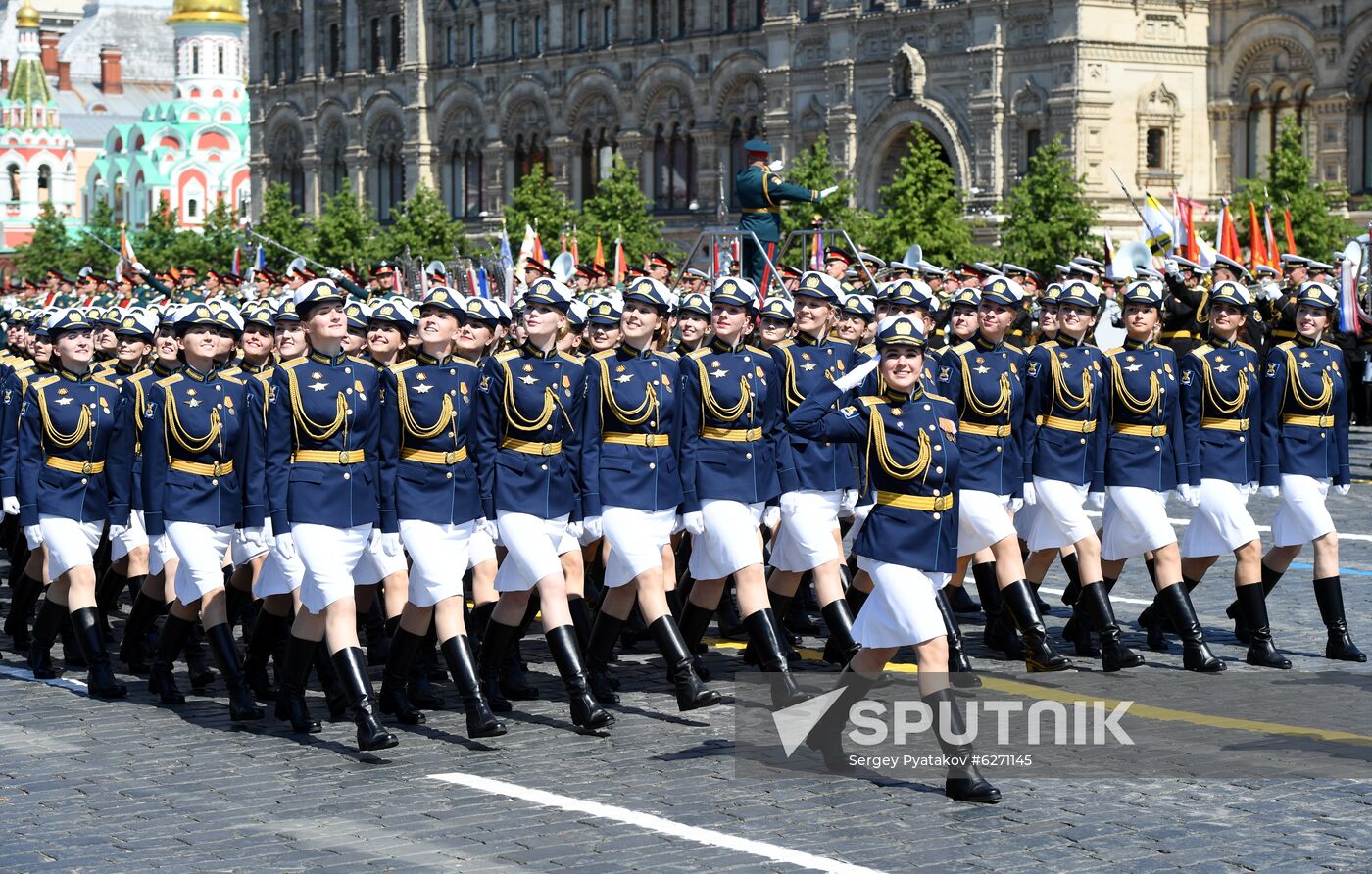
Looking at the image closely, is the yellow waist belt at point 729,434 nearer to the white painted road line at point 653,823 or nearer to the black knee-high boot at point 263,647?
the black knee-high boot at point 263,647

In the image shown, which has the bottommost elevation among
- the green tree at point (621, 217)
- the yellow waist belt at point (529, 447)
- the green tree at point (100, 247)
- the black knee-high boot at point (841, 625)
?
the black knee-high boot at point (841, 625)

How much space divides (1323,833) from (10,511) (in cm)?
674

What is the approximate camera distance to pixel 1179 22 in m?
45.3

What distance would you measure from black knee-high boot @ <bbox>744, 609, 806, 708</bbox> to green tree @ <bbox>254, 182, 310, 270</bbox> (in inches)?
1906

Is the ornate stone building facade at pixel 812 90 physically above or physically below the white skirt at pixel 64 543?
above

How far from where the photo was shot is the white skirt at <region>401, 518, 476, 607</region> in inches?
392

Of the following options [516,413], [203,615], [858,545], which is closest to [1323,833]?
[858,545]

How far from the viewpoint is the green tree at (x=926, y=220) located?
41.1 meters

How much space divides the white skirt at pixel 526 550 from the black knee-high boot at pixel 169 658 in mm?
1599

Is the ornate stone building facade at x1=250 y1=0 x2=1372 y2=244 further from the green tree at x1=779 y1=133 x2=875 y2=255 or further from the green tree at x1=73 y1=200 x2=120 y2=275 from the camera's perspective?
the green tree at x1=73 y1=200 x2=120 y2=275

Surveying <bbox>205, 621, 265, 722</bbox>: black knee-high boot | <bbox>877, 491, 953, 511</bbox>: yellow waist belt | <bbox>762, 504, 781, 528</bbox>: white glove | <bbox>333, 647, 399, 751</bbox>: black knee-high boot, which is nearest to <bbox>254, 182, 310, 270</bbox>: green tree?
<bbox>762, 504, 781, 528</bbox>: white glove

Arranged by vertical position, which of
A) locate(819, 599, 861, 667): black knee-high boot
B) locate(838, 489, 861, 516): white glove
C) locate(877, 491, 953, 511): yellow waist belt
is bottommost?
locate(819, 599, 861, 667): black knee-high boot

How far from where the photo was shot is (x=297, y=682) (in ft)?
33.5

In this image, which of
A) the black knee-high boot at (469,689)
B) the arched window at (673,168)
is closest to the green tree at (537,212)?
the arched window at (673,168)
